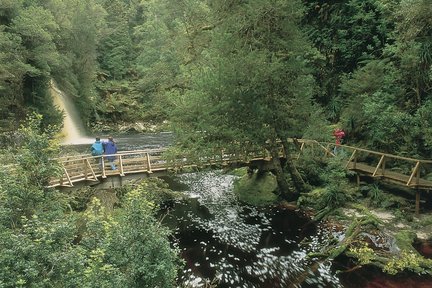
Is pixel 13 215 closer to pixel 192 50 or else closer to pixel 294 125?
pixel 294 125

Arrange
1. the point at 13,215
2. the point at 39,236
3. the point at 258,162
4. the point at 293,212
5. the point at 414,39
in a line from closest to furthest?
the point at 39,236
the point at 13,215
the point at 414,39
the point at 293,212
the point at 258,162

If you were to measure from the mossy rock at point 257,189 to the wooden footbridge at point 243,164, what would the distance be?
1.30 m

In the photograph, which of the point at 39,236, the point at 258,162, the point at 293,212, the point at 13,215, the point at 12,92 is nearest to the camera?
the point at 39,236

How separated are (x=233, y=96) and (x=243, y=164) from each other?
14.8ft

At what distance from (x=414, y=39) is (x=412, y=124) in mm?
3775

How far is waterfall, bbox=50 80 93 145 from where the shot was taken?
126 ft

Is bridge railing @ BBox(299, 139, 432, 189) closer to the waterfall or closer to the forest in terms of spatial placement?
the forest

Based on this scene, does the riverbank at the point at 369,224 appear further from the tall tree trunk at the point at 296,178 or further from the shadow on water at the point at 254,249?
the tall tree trunk at the point at 296,178

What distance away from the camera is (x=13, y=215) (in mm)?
7875

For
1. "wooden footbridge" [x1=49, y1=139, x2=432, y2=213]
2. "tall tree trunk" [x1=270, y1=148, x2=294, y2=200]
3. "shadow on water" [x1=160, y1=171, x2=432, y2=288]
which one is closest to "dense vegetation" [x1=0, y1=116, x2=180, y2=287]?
"shadow on water" [x1=160, y1=171, x2=432, y2=288]

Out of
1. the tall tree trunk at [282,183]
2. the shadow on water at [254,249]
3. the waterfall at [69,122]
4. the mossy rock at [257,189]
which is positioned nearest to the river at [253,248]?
the shadow on water at [254,249]

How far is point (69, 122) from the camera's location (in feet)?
132

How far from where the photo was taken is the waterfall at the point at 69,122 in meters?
38.4

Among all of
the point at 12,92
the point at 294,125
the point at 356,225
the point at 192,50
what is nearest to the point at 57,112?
the point at 12,92
